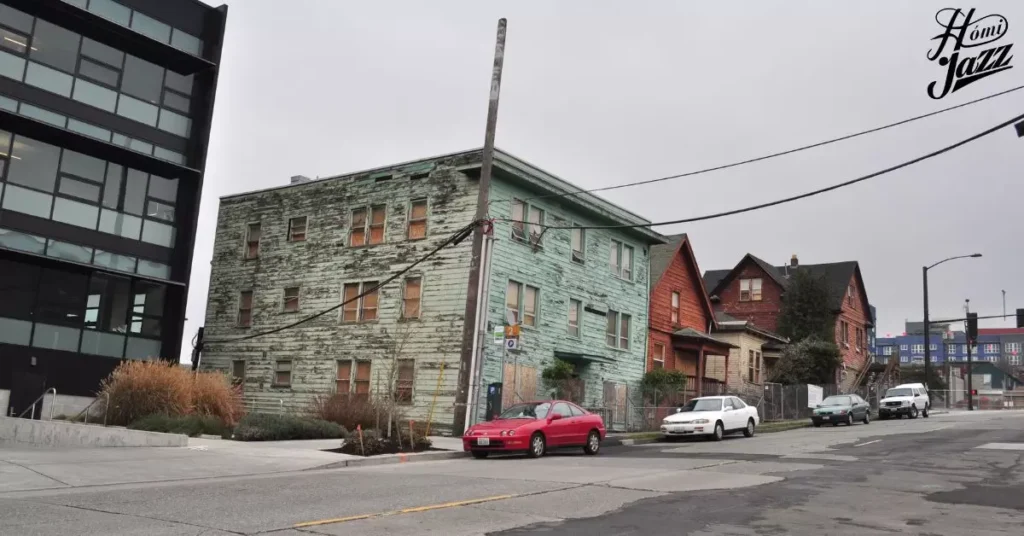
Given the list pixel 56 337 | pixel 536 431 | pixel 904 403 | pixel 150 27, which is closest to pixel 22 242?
pixel 56 337

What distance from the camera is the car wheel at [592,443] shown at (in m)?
20.8

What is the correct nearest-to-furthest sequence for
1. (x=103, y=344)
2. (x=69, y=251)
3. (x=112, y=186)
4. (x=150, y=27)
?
1. (x=69, y=251)
2. (x=103, y=344)
3. (x=112, y=186)
4. (x=150, y=27)

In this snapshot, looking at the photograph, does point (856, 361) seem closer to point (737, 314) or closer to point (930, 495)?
point (737, 314)

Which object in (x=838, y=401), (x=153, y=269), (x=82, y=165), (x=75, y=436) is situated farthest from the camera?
(x=838, y=401)

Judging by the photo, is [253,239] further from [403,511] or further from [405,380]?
[403,511]

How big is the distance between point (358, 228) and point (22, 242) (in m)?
10.8

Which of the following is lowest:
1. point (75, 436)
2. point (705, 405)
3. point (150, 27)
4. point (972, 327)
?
point (75, 436)

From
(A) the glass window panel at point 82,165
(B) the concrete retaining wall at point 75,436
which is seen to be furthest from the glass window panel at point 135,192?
(B) the concrete retaining wall at point 75,436

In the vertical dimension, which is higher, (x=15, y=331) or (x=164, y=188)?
(x=164, y=188)

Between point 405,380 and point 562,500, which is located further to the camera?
point 405,380

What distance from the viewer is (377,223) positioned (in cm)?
3061

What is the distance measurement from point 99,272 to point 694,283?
26.8 meters

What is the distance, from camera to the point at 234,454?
687 inches

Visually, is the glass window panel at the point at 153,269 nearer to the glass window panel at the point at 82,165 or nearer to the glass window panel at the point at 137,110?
the glass window panel at the point at 82,165
